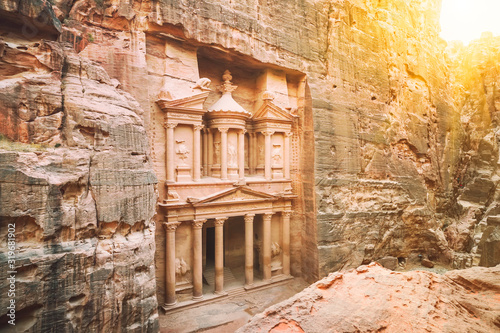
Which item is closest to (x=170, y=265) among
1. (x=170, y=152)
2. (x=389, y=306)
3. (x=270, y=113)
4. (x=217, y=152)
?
(x=170, y=152)

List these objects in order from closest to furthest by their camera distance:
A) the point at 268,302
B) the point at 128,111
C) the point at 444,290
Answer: the point at 444,290 → the point at 128,111 → the point at 268,302

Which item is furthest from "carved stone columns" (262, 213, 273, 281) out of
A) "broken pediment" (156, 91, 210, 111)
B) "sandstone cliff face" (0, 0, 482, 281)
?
"broken pediment" (156, 91, 210, 111)

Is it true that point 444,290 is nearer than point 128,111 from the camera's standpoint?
Yes

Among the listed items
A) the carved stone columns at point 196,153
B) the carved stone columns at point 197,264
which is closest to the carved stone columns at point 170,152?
the carved stone columns at point 196,153

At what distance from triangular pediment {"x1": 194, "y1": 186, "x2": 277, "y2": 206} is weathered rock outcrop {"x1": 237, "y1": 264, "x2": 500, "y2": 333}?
6623 mm

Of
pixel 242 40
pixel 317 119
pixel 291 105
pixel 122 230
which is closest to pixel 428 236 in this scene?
pixel 317 119

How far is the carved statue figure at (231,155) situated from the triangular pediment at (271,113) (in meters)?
1.90

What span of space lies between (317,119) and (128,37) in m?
7.92

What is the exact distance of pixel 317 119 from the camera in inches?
485

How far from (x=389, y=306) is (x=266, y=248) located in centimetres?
861

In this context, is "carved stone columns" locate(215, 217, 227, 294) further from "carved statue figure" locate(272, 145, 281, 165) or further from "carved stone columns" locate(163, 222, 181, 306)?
"carved statue figure" locate(272, 145, 281, 165)

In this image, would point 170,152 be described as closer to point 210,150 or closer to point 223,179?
point 210,150

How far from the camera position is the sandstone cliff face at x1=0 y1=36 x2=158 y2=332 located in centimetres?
509

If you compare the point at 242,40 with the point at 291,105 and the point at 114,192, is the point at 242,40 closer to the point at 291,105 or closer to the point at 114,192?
the point at 291,105
